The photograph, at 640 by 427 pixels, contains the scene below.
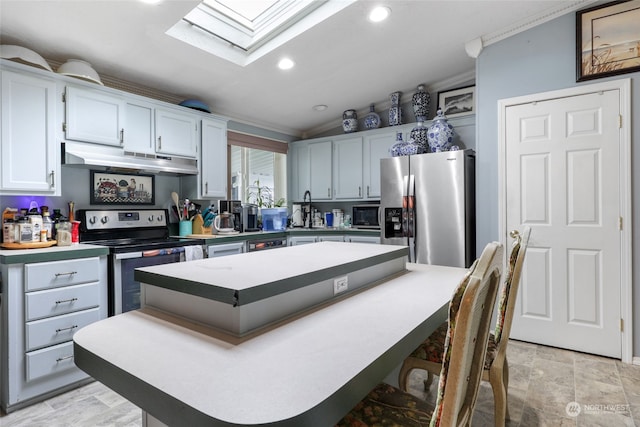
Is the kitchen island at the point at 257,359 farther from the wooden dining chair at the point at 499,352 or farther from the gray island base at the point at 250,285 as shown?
the wooden dining chair at the point at 499,352

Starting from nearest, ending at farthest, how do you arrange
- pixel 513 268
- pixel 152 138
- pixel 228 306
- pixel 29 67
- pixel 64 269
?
pixel 228 306, pixel 513 268, pixel 64 269, pixel 29 67, pixel 152 138

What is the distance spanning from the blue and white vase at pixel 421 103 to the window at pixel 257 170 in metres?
1.99

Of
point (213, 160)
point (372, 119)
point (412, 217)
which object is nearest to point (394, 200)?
point (412, 217)

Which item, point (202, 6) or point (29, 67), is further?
point (202, 6)

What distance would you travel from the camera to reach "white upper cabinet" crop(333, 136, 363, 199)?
447 cm

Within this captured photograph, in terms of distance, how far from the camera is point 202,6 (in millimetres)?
2695

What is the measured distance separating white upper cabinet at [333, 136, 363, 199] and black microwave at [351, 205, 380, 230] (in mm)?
175

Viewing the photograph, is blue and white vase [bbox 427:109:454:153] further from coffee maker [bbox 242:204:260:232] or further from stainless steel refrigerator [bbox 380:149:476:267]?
coffee maker [bbox 242:204:260:232]

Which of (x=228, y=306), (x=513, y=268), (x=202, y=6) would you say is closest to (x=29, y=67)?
(x=202, y=6)

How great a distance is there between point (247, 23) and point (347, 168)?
215cm

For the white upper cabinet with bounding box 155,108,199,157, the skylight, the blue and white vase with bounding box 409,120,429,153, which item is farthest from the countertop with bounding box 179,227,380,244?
the skylight

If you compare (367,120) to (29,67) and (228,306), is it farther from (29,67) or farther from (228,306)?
(228,306)

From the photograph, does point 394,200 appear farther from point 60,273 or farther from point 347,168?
point 60,273

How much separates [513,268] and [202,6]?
9.41ft
